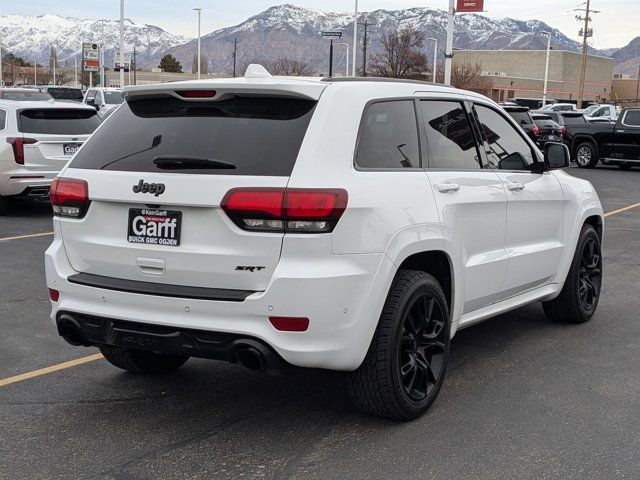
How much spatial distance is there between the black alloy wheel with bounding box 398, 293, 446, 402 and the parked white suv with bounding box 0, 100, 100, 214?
9.39 m

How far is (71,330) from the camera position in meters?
4.55

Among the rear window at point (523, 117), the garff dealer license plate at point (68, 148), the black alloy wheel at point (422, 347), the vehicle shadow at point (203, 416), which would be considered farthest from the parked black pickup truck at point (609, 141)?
the black alloy wheel at point (422, 347)

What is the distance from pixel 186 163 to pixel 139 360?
5.25 ft

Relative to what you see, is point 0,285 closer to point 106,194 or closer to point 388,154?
point 106,194

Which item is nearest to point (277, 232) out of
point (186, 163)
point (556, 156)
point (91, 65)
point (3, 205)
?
point (186, 163)

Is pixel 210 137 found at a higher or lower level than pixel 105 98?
higher

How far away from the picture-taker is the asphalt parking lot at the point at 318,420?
4066 millimetres

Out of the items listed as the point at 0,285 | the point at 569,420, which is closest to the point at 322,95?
the point at 569,420

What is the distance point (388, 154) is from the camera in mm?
4621

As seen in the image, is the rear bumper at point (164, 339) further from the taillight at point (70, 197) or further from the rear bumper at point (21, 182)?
the rear bumper at point (21, 182)

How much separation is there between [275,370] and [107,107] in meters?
27.0

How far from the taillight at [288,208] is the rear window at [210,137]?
0.13 m

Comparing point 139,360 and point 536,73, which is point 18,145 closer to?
point 139,360

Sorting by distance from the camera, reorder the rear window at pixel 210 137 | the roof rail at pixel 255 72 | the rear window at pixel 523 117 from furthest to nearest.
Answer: the rear window at pixel 523 117, the roof rail at pixel 255 72, the rear window at pixel 210 137
